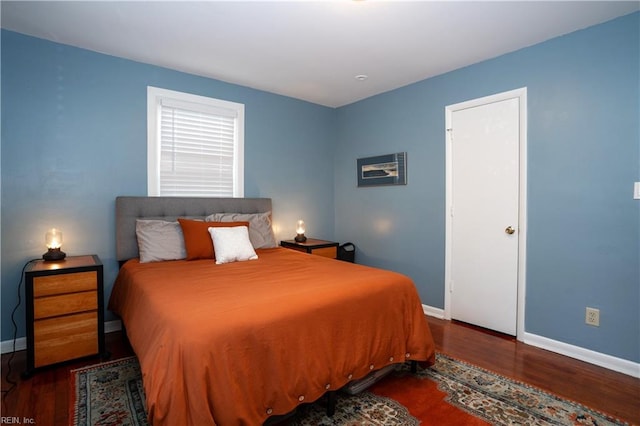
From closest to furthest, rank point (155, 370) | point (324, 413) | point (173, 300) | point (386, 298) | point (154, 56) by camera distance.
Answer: point (155, 370), point (173, 300), point (324, 413), point (386, 298), point (154, 56)

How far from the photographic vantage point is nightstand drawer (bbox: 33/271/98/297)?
7.44 ft

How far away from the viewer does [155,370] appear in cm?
142

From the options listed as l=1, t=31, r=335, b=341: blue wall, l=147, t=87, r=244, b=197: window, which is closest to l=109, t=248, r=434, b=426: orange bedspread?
l=1, t=31, r=335, b=341: blue wall

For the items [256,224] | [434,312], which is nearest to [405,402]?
[434,312]

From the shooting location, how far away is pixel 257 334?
5.06 ft

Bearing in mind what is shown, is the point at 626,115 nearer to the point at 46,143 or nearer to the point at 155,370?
the point at 155,370

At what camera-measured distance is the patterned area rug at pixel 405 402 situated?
1.82 m

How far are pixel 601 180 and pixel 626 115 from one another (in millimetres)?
466

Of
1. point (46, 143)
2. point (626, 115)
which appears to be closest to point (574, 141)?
point (626, 115)

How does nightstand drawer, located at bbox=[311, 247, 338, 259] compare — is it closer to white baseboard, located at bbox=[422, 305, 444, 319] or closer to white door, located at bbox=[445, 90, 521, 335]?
white baseboard, located at bbox=[422, 305, 444, 319]

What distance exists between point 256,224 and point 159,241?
98 cm

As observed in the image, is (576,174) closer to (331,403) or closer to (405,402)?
(405,402)

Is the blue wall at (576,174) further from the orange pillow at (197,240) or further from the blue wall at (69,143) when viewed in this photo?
the blue wall at (69,143)

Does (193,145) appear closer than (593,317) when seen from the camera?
No
